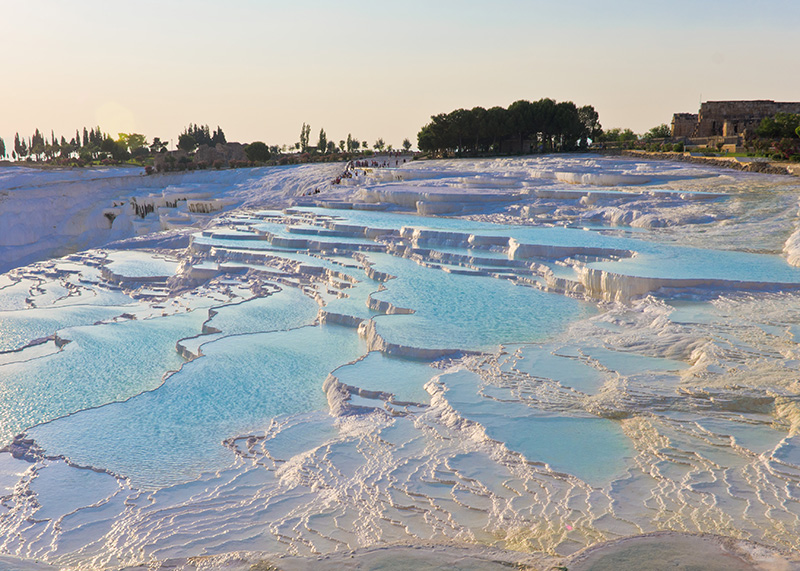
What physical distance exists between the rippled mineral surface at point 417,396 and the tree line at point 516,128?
2538 cm

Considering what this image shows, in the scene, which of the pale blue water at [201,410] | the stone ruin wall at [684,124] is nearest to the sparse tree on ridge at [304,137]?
the stone ruin wall at [684,124]

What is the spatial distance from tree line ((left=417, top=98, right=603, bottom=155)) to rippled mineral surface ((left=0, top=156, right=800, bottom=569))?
25382 millimetres

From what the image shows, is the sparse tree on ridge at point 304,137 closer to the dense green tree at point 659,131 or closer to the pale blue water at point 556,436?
the dense green tree at point 659,131

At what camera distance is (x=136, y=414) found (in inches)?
261

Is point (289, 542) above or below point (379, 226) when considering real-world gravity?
below

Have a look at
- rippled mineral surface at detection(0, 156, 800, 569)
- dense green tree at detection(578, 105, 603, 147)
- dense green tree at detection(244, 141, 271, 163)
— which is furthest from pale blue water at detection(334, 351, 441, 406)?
dense green tree at detection(244, 141, 271, 163)

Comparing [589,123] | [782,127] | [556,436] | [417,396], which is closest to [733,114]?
[589,123]

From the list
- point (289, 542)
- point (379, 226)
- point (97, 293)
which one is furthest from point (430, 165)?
point (289, 542)

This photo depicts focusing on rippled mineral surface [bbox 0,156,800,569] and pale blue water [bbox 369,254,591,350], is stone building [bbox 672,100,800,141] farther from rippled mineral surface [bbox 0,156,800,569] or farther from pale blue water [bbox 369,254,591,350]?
pale blue water [bbox 369,254,591,350]

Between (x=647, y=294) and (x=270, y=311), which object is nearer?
(x=647, y=294)

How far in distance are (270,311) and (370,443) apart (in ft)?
17.2

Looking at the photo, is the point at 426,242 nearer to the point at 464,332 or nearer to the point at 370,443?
the point at 464,332

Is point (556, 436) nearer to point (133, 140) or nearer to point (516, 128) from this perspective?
point (516, 128)

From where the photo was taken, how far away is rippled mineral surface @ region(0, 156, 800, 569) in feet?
15.1
